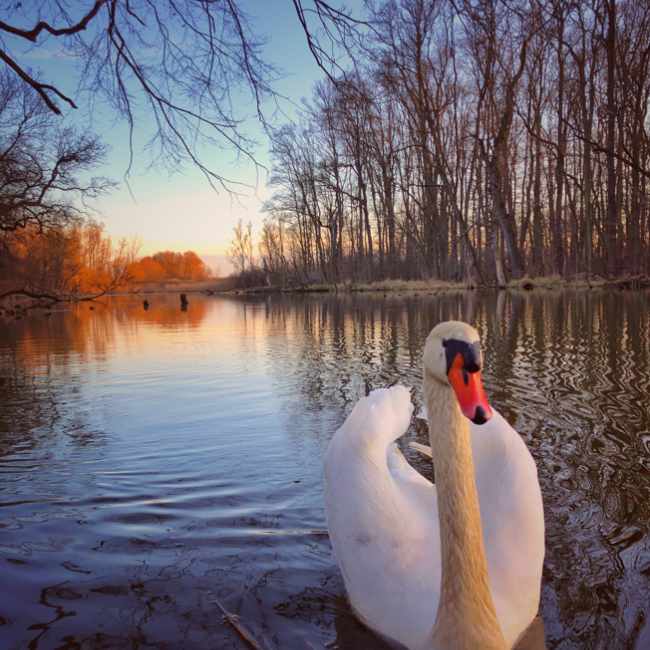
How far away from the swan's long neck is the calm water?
1.61 ft

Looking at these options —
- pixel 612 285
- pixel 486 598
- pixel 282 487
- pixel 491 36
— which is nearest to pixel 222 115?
pixel 491 36

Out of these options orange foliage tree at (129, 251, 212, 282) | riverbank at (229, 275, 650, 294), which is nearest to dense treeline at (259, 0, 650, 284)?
riverbank at (229, 275, 650, 294)

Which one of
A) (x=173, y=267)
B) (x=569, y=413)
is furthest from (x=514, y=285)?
(x=173, y=267)

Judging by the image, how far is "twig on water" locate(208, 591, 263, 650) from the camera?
206 centimetres

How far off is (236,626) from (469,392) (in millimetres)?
1443

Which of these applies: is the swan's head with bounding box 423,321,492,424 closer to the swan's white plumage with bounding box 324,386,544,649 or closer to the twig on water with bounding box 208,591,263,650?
the swan's white plumage with bounding box 324,386,544,649

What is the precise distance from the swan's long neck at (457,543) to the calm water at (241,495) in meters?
0.49

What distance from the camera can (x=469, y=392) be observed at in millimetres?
1620

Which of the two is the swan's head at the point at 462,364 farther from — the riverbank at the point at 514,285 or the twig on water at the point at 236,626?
the riverbank at the point at 514,285

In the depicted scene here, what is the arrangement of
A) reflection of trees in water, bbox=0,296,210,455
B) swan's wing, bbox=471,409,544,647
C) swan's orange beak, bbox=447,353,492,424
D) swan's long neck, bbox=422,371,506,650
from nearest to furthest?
1. swan's orange beak, bbox=447,353,492,424
2. swan's long neck, bbox=422,371,506,650
3. swan's wing, bbox=471,409,544,647
4. reflection of trees in water, bbox=0,296,210,455

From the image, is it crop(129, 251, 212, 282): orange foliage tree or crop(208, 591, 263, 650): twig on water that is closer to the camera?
crop(208, 591, 263, 650): twig on water

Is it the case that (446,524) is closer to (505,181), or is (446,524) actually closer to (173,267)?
(505,181)

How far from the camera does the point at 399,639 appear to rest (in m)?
1.99

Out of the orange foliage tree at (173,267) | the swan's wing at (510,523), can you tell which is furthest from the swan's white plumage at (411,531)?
the orange foliage tree at (173,267)
